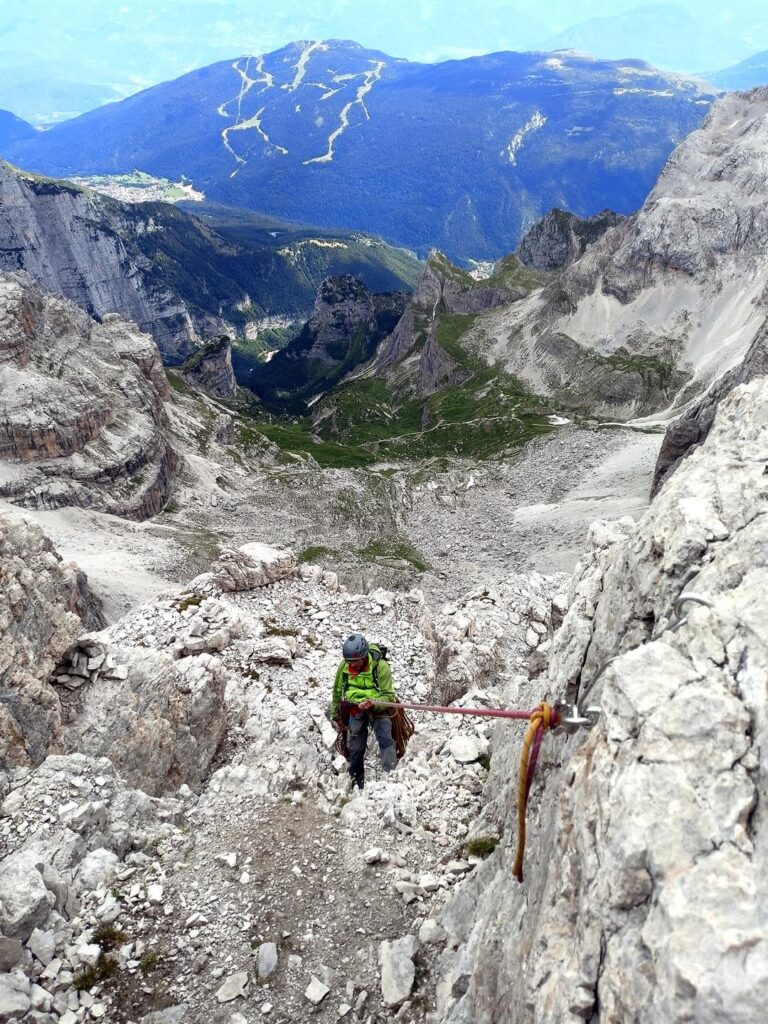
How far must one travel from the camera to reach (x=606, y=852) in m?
6.70

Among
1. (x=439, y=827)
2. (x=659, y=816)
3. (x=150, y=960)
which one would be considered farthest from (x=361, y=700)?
(x=659, y=816)

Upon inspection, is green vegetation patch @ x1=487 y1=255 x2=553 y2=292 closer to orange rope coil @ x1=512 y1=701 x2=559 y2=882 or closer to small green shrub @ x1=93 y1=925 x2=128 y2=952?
orange rope coil @ x1=512 y1=701 x2=559 y2=882

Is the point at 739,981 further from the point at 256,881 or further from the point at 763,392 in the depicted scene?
the point at 256,881

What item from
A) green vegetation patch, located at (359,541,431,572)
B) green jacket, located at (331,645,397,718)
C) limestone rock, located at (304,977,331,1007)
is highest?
green jacket, located at (331,645,397,718)

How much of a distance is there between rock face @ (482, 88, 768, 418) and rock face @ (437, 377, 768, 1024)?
120824 millimetres

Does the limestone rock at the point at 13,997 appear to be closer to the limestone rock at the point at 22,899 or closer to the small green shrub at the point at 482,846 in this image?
the limestone rock at the point at 22,899

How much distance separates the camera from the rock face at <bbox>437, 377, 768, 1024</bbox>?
5648mm

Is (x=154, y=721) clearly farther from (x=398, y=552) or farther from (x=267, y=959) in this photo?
(x=398, y=552)

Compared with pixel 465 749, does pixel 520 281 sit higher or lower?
higher

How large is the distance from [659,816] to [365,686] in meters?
13.9

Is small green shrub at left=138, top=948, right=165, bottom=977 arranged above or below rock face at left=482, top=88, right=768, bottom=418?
below

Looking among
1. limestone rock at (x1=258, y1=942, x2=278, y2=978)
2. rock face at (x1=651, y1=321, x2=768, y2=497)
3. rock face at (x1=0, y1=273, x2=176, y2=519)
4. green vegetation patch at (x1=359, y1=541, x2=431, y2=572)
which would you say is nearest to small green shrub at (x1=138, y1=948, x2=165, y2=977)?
limestone rock at (x1=258, y1=942, x2=278, y2=978)

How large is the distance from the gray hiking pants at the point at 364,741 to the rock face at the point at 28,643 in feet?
31.7

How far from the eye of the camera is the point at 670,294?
450 ft
